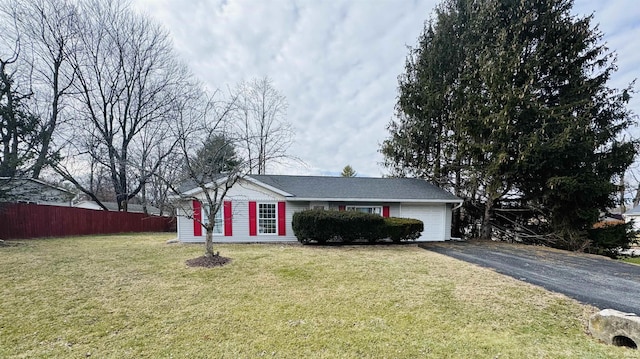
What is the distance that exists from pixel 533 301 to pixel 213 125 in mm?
9036

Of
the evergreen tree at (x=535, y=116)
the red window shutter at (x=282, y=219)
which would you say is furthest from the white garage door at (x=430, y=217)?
the red window shutter at (x=282, y=219)

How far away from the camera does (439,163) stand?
1639 cm

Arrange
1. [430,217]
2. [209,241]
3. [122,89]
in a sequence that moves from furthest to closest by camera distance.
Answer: [122,89], [430,217], [209,241]

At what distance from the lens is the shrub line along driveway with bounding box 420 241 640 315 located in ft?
16.5

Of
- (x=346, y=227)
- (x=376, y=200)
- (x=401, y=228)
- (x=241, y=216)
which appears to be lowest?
(x=401, y=228)

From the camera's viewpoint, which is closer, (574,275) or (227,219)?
(574,275)

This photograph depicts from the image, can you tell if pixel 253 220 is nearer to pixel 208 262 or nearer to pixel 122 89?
pixel 208 262

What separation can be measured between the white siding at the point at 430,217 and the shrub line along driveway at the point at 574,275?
116 inches

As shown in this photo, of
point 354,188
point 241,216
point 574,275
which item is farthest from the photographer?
point 354,188

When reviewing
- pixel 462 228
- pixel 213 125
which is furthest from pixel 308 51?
pixel 462 228

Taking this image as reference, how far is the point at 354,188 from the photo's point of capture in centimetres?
1365

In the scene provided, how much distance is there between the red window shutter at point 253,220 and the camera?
1188cm

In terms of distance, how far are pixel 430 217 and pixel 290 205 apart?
688 centimetres

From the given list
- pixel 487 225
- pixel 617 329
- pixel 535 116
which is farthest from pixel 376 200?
pixel 617 329
